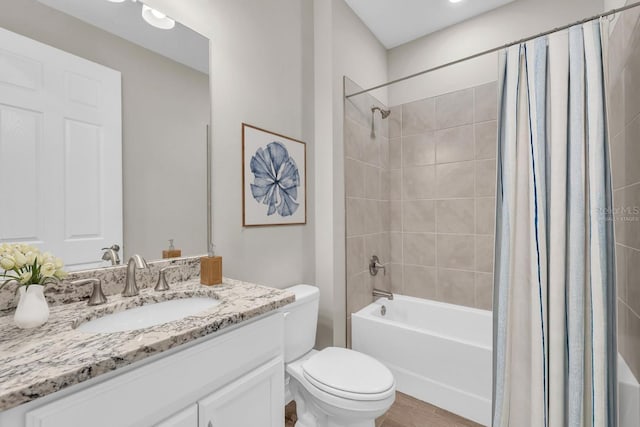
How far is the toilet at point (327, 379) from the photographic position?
1.27 metres

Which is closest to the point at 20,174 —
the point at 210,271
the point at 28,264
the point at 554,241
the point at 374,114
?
the point at 28,264

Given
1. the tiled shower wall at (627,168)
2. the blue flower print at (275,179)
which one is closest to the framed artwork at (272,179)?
the blue flower print at (275,179)

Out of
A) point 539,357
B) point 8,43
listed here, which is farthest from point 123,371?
point 539,357

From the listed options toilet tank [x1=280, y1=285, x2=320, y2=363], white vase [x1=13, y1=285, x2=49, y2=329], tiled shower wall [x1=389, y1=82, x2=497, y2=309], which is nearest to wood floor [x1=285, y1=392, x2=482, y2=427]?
toilet tank [x1=280, y1=285, x2=320, y2=363]

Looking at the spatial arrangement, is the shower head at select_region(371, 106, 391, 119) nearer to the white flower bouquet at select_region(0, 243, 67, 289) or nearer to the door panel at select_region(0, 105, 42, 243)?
the door panel at select_region(0, 105, 42, 243)

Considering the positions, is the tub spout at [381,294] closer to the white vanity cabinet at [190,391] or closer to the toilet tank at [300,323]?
the toilet tank at [300,323]

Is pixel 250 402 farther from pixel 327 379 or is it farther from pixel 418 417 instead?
pixel 418 417

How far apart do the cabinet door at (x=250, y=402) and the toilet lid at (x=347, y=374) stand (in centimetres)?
31

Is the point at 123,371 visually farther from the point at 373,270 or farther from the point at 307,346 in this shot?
the point at 373,270

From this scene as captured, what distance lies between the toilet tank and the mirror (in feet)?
1.87

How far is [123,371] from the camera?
672 millimetres

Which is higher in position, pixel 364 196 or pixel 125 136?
pixel 125 136

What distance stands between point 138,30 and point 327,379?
68.1 inches

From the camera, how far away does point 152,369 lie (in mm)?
713
